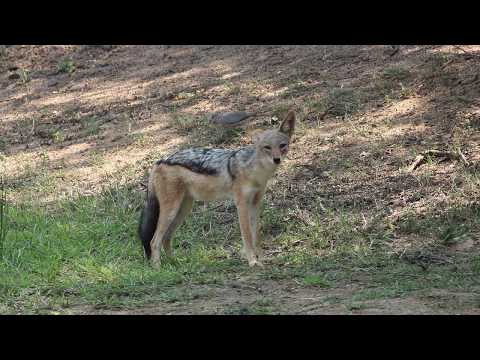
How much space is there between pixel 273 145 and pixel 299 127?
339 centimetres

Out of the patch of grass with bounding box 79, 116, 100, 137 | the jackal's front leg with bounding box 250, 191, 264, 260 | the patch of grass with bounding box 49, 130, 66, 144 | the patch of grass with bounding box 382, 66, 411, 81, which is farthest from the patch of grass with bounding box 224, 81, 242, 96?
the jackal's front leg with bounding box 250, 191, 264, 260

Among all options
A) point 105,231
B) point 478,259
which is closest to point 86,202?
point 105,231

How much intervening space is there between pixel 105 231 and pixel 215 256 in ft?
4.80

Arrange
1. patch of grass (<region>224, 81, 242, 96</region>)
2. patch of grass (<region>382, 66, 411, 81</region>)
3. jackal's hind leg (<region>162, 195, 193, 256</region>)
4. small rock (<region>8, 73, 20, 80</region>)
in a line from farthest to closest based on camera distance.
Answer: small rock (<region>8, 73, 20, 80</region>)
patch of grass (<region>224, 81, 242, 96</region>)
patch of grass (<region>382, 66, 411, 81</region>)
jackal's hind leg (<region>162, 195, 193, 256</region>)

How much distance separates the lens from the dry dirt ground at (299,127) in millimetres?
8859

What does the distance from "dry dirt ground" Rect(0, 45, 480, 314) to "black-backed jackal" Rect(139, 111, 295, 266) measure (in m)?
0.70

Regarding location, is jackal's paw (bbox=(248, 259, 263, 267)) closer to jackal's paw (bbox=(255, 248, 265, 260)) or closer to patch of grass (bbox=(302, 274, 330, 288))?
jackal's paw (bbox=(255, 248, 265, 260))

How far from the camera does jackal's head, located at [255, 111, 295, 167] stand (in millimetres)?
8570

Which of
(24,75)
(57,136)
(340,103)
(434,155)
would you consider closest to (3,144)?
(57,136)

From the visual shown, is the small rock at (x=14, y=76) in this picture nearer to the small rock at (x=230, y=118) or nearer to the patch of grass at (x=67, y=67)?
the patch of grass at (x=67, y=67)

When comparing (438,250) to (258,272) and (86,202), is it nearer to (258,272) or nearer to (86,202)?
(258,272)

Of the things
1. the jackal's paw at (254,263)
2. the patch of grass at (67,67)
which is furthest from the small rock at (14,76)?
the jackal's paw at (254,263)

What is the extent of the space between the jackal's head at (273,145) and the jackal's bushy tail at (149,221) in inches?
52.1

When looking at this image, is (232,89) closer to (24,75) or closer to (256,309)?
(24,75)
